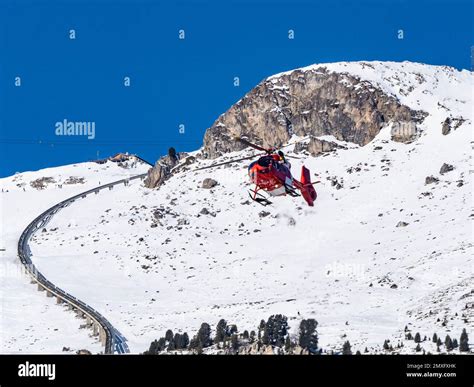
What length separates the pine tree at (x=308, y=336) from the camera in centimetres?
6262

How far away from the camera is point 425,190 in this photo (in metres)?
132

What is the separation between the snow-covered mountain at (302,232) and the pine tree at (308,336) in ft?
3.98

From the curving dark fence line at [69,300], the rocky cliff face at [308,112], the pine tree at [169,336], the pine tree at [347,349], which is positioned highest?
the rocky cliff face at [308,112]

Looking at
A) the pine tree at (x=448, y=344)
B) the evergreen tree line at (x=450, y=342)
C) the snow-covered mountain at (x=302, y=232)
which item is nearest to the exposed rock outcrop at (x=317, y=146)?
the snow-covered mountain at (x=302, y=232)

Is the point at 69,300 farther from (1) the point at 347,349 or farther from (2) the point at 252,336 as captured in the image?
(1) the point at 347,349

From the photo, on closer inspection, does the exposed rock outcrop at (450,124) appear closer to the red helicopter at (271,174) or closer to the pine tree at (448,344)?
the pine tree at (448,344)

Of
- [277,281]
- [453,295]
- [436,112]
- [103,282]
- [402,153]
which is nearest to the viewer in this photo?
[453,295]

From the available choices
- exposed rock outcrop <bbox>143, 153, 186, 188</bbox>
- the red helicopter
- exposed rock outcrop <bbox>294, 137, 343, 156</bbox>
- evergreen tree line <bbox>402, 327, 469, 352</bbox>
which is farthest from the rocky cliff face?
the red helicopter

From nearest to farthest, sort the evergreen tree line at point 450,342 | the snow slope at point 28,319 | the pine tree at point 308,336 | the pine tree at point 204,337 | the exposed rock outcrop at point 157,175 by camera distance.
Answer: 1. the evergreen tree line at point 450,342
2. the pine tree at point 308,336
3. the pine tree at point 204,337
4. the snow slope at point 28,319
5. the exposed rock outcrop at point 157,175

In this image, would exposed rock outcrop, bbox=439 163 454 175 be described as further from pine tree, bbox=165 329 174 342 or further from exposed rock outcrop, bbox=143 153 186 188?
pine tree, bbox=165 329 174 342

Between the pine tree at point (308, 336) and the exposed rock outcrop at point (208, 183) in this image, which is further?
the exposed rock outcrop at point (208, 183)

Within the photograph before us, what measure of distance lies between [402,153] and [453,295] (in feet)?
264

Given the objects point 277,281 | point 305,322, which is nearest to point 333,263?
point 277,281
